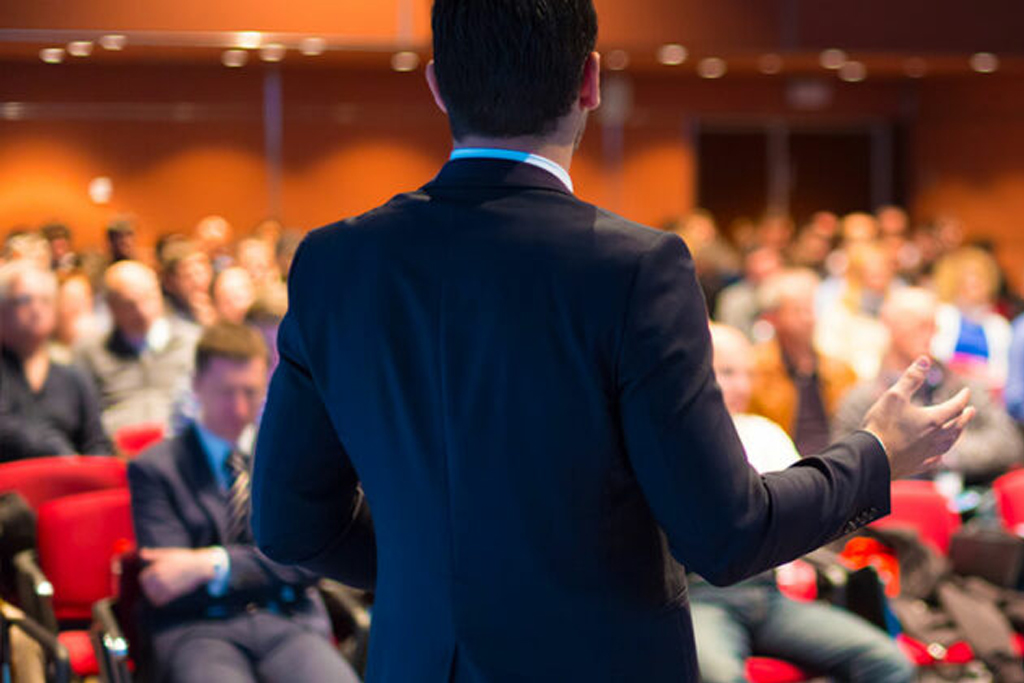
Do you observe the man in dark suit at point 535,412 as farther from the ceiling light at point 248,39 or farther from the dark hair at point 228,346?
the ceiling light at point 248,39

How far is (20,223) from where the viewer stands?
37.9ft

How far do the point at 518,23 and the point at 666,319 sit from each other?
0.32m

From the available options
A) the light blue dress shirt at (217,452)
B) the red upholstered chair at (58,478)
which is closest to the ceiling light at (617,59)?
the red upholstered chair at (58,478)

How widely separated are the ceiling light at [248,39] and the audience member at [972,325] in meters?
4.85

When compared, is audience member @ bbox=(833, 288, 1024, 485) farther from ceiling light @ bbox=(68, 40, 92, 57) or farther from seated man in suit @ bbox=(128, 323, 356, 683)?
ceiling light @ bbox=(68, 40, 92, 57)

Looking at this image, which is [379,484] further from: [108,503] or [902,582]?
[902,582]

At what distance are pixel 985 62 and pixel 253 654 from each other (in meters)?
9.92

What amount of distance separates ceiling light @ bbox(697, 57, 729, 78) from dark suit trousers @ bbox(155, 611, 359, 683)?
857cm

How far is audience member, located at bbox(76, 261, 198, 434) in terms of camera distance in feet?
18.4

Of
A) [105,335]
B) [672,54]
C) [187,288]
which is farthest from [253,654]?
[672,54]

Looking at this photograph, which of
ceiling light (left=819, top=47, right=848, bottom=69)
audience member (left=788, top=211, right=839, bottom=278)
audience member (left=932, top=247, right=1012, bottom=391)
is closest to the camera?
audience member (left=932, top=247, right=1012, bottom=391)

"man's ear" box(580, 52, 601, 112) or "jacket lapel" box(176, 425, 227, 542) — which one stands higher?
"man's ear" box(580, 52, 601, 112)

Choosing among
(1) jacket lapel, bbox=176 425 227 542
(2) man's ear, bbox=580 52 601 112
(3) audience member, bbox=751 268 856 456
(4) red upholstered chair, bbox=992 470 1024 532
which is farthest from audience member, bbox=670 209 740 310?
(2) man's ear, bbox=580 52 601 112

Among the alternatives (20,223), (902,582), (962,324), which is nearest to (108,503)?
(902,582)
